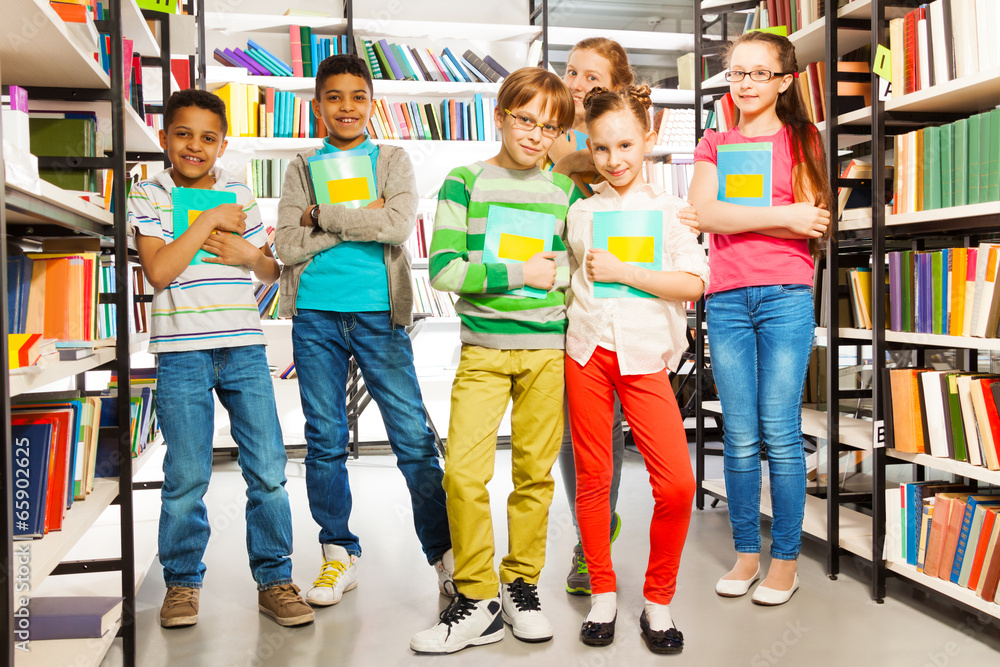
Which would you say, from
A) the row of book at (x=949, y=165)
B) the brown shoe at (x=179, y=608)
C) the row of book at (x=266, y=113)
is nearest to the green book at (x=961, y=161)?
the row of book at (x=949, y=165)

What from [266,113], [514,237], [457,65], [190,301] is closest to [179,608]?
[190,301]

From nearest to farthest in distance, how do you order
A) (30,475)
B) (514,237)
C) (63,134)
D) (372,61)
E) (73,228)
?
(30,475) < (73,228) < (63,134) < (514,237) < (372,61)

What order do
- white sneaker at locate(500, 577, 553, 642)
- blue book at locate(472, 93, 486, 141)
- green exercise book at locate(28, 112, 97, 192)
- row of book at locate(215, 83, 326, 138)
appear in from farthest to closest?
blue book at locate(472, 93, 486, 141), row of book at locate(215, 83, 326, 138), white sneaker at locate(500, 577, 553, 642), green exercise book at locate(28, 112, 97, 192)

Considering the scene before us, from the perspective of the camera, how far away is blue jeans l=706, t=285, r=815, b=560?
1.91m

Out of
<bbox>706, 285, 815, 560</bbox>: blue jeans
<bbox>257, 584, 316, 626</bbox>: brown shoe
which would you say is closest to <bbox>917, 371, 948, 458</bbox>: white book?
<bbox>706, 285, 815, 560</bbox>: blue jeans

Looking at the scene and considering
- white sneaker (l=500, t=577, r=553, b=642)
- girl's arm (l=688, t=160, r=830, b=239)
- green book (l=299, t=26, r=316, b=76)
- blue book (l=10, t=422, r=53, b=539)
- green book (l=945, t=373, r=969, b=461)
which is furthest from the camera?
green book (l=299, t=26, r=316, b=76)

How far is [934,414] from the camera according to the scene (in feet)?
6.05

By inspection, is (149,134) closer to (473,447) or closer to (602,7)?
(473,447)

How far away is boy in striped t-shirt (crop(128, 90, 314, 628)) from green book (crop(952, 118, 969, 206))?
1681mm

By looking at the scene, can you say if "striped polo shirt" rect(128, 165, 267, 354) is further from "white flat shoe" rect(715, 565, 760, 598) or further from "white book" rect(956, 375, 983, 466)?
"white book" rect(956, 375, 983, 466)

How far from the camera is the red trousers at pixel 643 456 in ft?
5.35

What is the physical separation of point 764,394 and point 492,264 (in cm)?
83

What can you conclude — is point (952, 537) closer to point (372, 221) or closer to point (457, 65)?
point (372, 221)

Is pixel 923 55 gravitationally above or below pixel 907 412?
above
